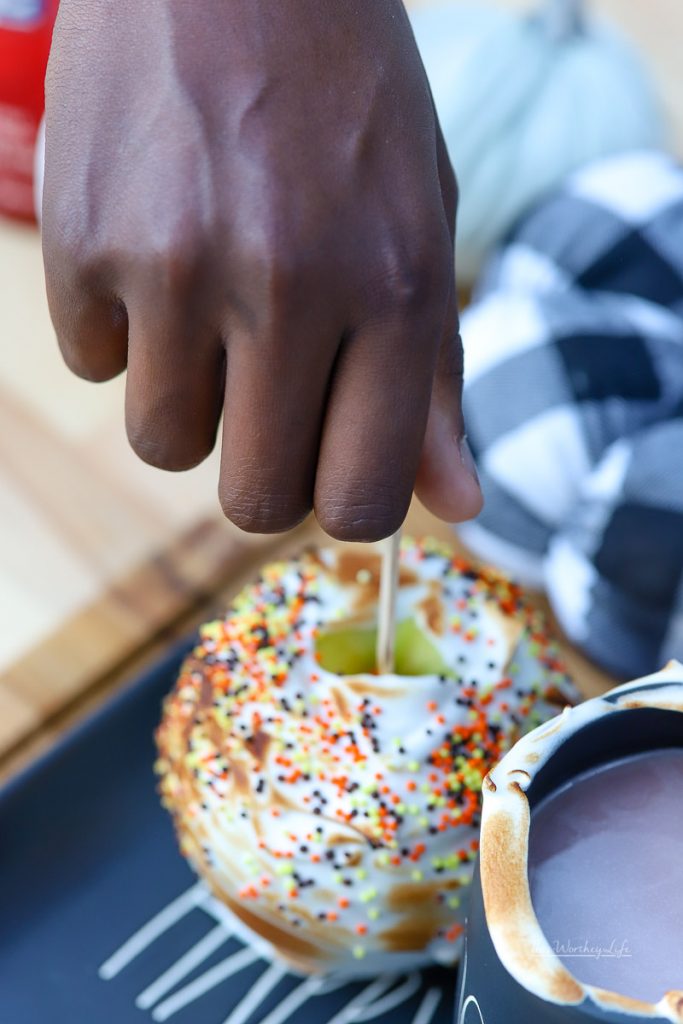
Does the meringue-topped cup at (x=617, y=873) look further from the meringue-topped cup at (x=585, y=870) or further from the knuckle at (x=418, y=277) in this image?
the knuckle at (x=418, y=277)

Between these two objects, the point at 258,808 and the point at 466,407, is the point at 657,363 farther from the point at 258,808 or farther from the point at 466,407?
the point at 258,808

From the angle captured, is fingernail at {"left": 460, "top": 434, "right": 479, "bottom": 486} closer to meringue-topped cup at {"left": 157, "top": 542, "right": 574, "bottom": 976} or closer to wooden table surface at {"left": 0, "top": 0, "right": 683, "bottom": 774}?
meringue-topped cup at {"left": 157, "top": 542, "right": 574, "bottom": 976}

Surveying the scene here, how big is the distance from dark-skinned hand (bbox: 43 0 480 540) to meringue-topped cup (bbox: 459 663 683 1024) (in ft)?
0.28

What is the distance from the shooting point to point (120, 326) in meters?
0.29

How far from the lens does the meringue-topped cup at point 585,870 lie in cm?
28

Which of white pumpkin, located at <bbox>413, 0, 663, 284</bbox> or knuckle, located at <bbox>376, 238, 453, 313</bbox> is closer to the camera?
knuckle, located at <bbox>376, 238, 453, 313</bbox>

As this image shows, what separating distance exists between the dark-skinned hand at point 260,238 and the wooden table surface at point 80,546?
275 mm

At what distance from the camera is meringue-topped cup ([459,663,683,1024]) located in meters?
0.28

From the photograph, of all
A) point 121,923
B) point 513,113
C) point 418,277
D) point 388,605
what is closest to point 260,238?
point 418,277

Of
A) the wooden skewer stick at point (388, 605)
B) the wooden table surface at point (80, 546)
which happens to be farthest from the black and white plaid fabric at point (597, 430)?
the wooden skewer stick at point (388, 605)

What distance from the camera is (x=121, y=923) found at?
0.47 meters

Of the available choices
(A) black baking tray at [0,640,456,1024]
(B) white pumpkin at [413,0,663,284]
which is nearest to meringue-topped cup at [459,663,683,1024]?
(A) black baking tray at [0,640,456,1024]

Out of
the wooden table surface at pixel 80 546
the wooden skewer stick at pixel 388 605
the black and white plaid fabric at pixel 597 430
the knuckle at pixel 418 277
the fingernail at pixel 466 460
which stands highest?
the knuckle at pixel 418 277

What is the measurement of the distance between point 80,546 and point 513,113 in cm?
37
